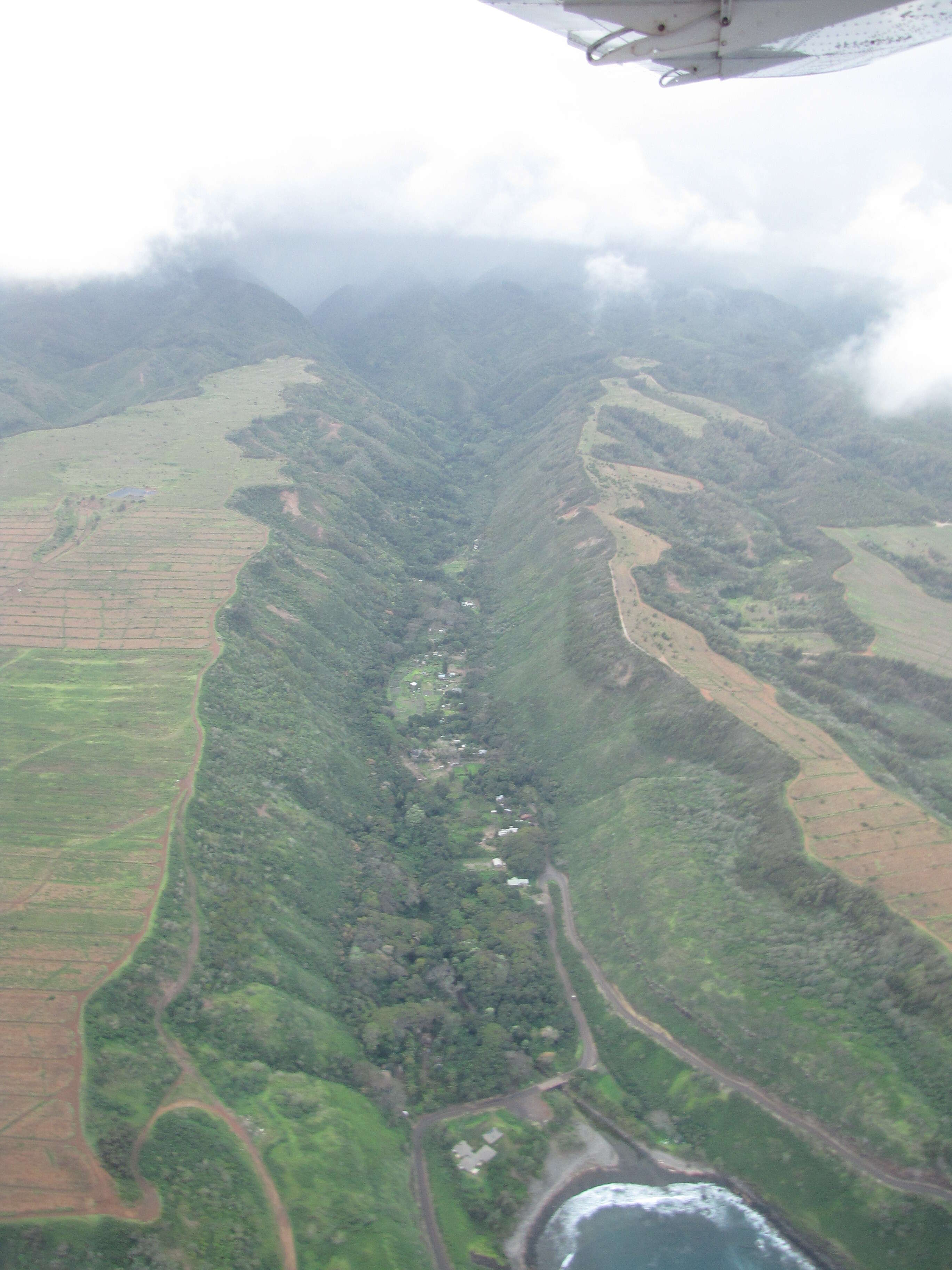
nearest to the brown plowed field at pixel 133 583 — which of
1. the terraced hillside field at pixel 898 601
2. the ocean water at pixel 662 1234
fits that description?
the ocean water at pixel 662 1234

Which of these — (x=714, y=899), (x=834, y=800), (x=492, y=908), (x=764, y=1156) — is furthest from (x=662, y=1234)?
(x=834, y=800)

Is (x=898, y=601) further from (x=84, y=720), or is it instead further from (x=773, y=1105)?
(x=84, y=720)

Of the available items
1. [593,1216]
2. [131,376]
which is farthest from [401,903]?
[131,376]

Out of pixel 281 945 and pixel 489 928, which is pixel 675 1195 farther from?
pixel 281 945

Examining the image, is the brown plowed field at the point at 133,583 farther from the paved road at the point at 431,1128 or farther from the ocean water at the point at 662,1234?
the ocean water at the point at 662,1234

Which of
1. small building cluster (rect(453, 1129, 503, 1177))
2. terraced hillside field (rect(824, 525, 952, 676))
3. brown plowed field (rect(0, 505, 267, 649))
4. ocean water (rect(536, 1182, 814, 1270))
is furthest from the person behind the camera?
terraced hillside field (rect(824, 525, 952, 676))

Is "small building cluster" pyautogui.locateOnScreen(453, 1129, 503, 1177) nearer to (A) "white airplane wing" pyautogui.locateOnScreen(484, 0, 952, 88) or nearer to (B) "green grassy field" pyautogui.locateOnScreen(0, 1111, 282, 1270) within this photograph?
(B) "green grassy field" pyautogui.locateOnScreen(0, 1111, 282, 1270)

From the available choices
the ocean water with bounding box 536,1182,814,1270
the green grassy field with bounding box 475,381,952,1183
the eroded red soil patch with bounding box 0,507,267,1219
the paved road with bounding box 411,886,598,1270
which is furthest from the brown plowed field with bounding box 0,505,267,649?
the ocean water with bounding box 536,1182,814,1270
